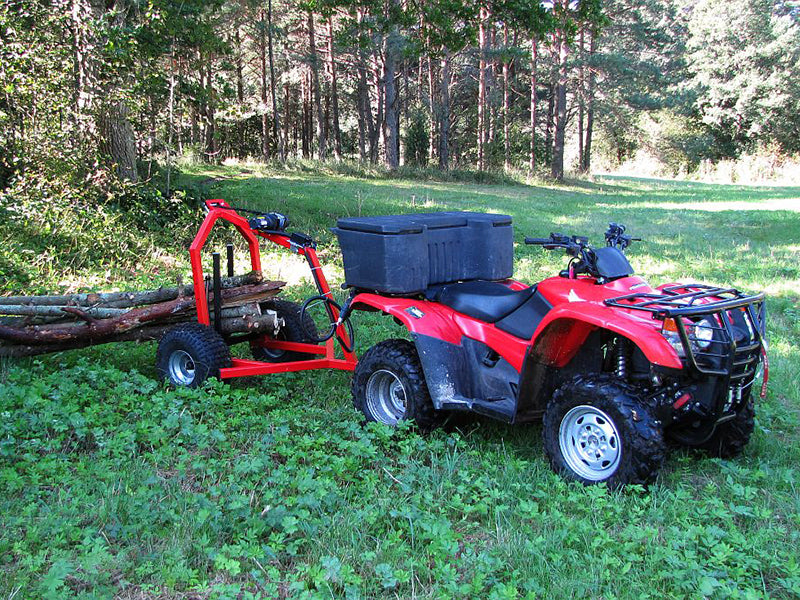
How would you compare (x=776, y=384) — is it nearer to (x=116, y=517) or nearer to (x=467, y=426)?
(x=467, y=426)

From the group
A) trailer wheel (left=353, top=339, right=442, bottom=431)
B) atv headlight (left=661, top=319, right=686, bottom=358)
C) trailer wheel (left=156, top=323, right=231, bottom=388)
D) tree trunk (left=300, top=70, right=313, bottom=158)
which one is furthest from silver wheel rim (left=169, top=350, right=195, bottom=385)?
tree trunk (left=300, top=70, right=313, bottom=158)

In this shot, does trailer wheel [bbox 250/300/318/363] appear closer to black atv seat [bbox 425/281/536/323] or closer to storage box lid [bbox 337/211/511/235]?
storage box lid [bbox 337/211/511/235]

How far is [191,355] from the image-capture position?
220 inches

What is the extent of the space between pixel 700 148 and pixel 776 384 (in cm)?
5224

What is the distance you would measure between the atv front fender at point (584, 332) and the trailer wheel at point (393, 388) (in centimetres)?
91

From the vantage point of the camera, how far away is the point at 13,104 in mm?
9430

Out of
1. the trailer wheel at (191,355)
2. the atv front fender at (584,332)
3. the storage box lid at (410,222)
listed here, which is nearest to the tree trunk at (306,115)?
the trailer wheel at (191,355)

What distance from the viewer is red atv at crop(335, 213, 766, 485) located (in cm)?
367

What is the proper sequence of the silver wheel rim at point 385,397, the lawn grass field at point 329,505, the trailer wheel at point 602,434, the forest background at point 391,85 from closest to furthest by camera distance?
the lawn grass field at point 329,505 → the trailer wheel at point 602,434 → the silver wheel rim at point 385,397 → the forest background at point 391,85

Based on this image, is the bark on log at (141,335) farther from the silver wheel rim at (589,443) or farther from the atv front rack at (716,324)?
the atv front rack at (716,324)

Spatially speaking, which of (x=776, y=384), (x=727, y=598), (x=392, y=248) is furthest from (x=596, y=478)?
(x=776, y=384)

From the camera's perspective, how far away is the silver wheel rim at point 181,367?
224 inches

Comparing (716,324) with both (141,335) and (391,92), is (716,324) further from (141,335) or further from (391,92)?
(391,92)

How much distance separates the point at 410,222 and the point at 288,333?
2018 millimetres
